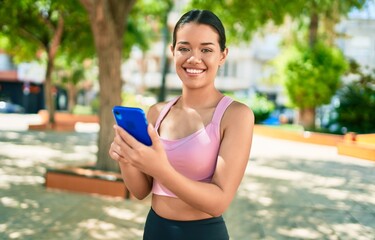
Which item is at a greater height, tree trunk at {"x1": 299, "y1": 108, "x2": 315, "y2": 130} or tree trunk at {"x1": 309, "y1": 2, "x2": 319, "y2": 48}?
tree trunk at {"x1": 309, "y1": 2, "x2": 319, "y2": 48}

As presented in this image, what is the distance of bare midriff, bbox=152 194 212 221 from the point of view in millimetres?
1627

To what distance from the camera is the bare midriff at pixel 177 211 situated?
1627mm

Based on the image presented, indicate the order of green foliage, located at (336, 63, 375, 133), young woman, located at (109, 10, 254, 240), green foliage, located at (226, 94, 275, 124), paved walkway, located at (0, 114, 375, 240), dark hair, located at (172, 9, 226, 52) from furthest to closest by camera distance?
green foliage, located at (226, 94, 275, 124)
green foliage, located at (336, 63, 375, 133)
paved walkway, located at (0, 114, 375, 240)
dark hair, located at (172, 9, 226, 52)
young woman, located at (109, 10, 254, 240)

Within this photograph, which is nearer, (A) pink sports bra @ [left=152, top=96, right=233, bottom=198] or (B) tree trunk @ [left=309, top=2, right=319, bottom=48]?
(A) pink sports bra @ [left=152, top=96, right=233, bottom=198]

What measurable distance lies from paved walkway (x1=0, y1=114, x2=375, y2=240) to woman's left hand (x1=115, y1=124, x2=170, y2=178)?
3858 mm

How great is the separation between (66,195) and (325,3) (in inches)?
332

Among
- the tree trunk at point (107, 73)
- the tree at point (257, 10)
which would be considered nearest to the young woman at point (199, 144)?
Result: the tree trunk at point (107, 73)

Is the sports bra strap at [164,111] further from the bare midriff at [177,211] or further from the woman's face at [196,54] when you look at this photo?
the bare midriff at [177,211]

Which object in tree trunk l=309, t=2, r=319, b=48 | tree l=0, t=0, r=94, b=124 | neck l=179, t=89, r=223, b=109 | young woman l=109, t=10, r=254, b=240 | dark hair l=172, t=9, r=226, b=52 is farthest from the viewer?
tree trunk l=309, t=2, r=319, b=48

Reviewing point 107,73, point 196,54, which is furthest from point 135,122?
point 107,73

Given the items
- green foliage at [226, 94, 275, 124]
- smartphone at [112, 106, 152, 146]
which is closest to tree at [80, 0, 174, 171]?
smartphone at [112, 106, 152, 146]

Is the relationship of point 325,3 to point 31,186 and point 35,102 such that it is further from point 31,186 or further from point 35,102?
point 35,102

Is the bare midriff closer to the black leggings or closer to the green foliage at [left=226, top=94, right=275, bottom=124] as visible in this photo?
the black leggings

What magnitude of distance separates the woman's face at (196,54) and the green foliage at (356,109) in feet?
60.9
